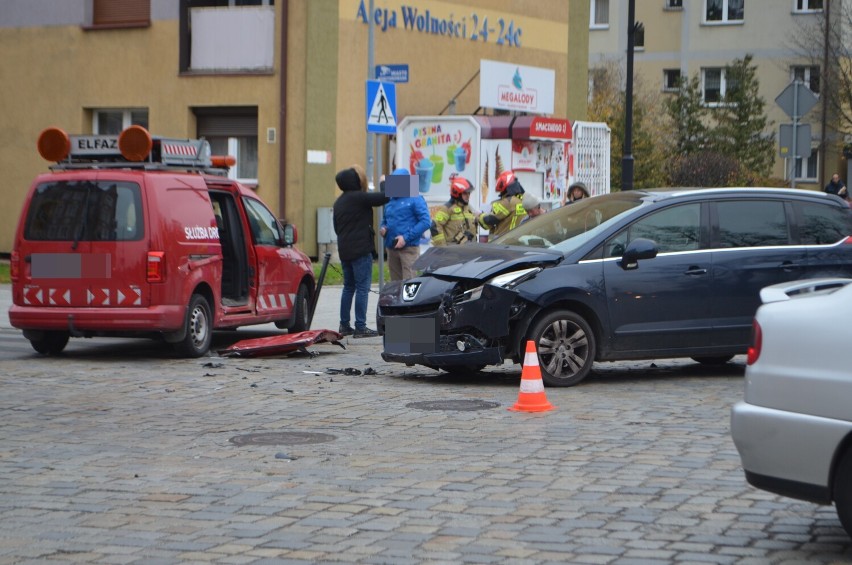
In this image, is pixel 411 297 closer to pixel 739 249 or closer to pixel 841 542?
pixel 739 249

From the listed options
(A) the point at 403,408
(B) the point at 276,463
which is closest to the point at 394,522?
(B) the point at 276,463

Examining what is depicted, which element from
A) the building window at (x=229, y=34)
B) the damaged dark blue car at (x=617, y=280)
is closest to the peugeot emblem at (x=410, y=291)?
the damaged dark blue car at (x=617, y=280)

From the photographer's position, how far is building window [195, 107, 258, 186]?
29594 millimetres

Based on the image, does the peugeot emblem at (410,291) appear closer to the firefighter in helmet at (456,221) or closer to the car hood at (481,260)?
the car hood at (481,260)

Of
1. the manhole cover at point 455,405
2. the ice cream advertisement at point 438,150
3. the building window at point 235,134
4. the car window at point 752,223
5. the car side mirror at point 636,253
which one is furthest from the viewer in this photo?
the building window at point 235,134

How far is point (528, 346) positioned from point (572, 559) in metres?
4.73

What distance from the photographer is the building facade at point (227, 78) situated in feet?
95.1

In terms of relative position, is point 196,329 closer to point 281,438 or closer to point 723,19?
point 281,438

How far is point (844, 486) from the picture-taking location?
225 inches

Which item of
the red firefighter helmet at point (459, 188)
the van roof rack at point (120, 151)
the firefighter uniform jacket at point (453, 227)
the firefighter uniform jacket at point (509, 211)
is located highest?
the van roof rack at point (120, 151)

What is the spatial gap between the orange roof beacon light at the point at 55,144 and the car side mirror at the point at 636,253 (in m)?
6.06

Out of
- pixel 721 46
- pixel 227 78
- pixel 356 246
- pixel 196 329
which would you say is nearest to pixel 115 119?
pixel 227 78

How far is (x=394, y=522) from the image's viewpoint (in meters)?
6.59

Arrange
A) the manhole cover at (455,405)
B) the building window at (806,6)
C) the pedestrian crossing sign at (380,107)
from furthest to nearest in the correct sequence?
the building window at (806,6) → the pedestrian crossing sign at (380,107) → the manhole cover at (455,405)
